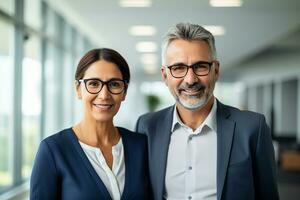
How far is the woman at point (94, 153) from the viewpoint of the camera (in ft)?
5.98

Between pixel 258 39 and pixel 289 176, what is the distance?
3284 millimetres

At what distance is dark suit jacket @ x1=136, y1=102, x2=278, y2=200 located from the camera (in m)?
2.03

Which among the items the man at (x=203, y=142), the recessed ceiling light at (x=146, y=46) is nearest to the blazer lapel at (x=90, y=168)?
the man at (x=203, y=142)

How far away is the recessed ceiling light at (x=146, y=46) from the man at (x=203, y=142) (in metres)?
7.91

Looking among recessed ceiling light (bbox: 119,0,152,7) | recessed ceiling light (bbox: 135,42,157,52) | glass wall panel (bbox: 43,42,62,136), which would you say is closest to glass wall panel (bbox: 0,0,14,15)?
recessed ceiling light (bbox: 119,0,152,7)

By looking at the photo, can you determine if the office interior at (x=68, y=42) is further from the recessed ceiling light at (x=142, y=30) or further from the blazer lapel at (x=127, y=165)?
the blazer lapel at (x=127, y=165)

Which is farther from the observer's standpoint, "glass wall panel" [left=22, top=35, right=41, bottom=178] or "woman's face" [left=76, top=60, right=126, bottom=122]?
"glass wall panel" [left=22, top=35, right=41, bottom=178]

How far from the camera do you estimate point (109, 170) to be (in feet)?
6.33

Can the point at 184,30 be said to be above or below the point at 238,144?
above

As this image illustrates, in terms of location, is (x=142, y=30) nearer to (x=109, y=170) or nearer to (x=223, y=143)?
(x=223, y=143)

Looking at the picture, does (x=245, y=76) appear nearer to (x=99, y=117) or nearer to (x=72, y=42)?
(x=72, y=42)

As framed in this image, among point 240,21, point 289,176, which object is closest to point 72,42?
point 240,21

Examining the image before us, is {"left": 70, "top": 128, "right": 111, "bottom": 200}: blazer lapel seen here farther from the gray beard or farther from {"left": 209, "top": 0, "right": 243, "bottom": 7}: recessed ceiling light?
{"left": 209, "top": 0, "right": 243, "bottom": 7}: recessed ceiling light

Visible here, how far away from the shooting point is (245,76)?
2086cm
